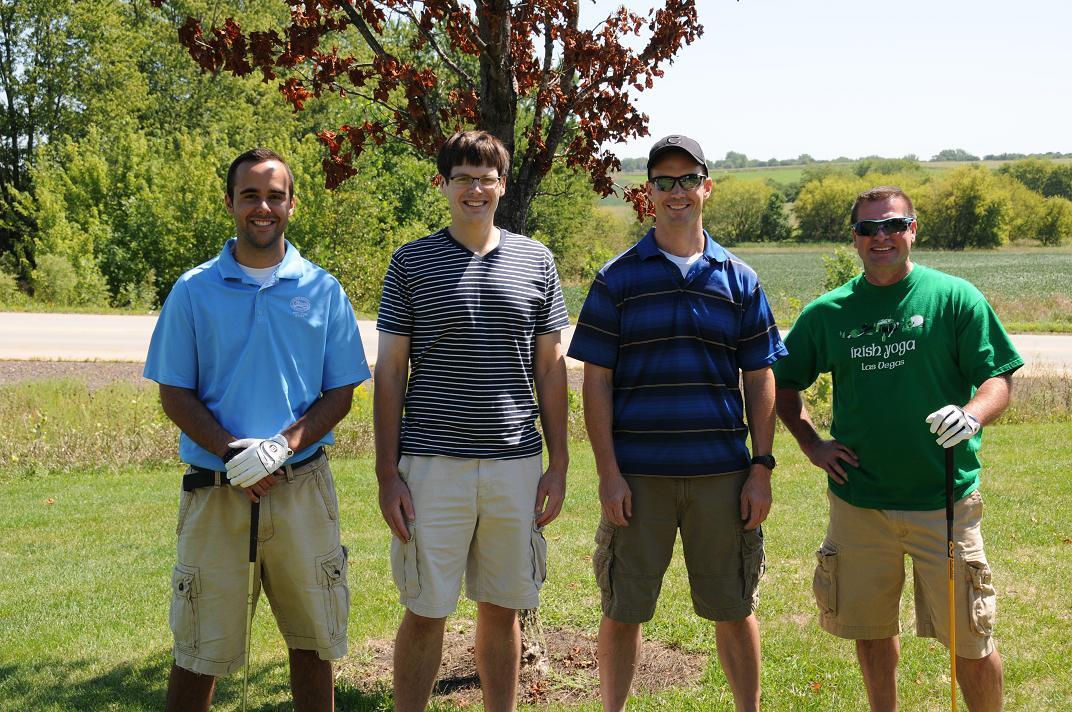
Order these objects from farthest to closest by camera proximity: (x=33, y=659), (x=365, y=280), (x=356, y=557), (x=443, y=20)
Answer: (x=365, y=280) → (x=356, y=557) → (x=33, y=659) → (x=443, y=20)

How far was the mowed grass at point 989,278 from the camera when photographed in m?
26.4

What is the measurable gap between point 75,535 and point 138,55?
31238 mm

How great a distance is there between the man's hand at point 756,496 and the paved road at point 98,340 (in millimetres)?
12877

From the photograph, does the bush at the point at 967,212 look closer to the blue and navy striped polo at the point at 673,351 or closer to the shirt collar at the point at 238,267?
the blue and navy striped polo at the point at 673,351

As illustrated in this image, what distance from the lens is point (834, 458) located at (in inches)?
146

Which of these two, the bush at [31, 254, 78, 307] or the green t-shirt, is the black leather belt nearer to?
the green t-shirt

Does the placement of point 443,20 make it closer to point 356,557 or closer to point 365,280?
point 356,557

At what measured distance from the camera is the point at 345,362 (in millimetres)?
3566

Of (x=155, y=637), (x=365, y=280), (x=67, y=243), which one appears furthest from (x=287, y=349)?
(x=67, y=243)

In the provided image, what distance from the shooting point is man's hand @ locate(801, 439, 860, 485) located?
3.69m

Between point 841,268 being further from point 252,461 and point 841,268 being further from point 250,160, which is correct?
point 252,461

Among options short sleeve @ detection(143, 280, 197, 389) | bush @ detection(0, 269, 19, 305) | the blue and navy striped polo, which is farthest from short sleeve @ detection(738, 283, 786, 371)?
bush @ detection(0, 269, 19, 305)

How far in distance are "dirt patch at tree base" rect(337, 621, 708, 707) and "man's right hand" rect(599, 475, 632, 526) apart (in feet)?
4.38

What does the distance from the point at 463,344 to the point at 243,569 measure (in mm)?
1090
